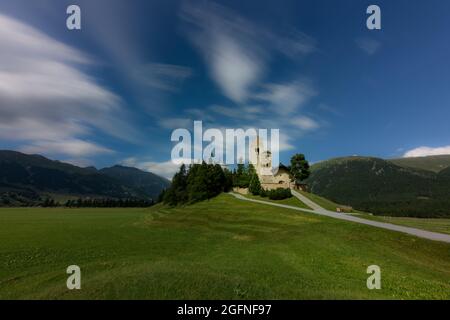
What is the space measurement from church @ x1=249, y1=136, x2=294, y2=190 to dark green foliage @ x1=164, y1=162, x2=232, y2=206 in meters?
12.9

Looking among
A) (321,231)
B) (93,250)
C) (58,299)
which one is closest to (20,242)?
(93,250)

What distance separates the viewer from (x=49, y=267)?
24.8 m

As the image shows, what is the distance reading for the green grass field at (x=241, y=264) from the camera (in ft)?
52.3

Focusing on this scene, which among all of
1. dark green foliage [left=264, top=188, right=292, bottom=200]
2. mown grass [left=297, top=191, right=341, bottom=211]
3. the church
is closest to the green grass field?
mown grass [left=297, top=191, right=341, bottom=211]

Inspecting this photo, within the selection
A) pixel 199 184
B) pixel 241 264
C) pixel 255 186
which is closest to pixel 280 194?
pixel 255 186

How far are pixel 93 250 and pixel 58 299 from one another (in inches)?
770

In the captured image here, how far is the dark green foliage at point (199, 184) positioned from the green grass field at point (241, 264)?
49.7 m

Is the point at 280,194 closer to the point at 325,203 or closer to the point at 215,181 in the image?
the point at 325,203

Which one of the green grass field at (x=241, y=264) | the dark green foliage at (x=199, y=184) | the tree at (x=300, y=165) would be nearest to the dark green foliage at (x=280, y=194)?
the tree at (x=300, y=165)

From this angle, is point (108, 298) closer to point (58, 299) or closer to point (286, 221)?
point (58, 299)

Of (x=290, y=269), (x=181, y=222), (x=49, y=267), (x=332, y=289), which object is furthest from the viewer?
(x=181, y=222)

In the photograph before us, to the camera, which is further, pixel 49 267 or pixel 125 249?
pixel 125 249

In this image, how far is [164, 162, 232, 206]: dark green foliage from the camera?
97.0 m

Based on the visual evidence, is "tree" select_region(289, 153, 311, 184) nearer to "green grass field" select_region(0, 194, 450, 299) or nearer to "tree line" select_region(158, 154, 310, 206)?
"tree line" select_region(158, 154, 310, 206)
